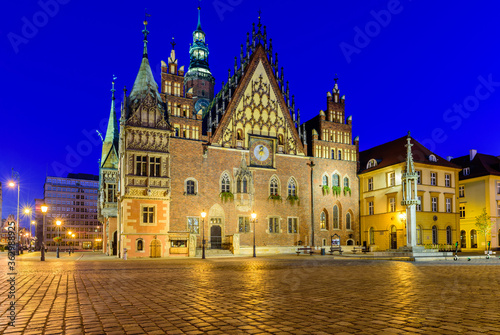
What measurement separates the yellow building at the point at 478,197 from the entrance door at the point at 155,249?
129ft

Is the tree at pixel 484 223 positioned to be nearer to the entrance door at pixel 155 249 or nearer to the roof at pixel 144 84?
the entrance door at pixel 155 249

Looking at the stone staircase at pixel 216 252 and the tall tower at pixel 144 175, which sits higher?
the tall tower at pixel 144 175

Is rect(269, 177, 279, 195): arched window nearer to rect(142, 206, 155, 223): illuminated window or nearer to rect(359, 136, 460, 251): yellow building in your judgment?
rect(359, 136, 460, 251): yellow building

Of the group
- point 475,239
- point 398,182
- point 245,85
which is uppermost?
point 245,85

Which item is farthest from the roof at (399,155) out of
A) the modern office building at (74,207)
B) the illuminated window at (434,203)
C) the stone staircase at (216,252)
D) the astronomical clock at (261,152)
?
the modern office building at (74,207)

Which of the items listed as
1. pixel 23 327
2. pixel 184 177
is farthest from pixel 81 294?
pixel 184 177

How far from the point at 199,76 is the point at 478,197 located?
4176 centimetres

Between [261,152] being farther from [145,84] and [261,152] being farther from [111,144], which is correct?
[111,144]

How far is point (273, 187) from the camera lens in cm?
4959

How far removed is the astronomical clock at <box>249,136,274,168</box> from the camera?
48.8 meters

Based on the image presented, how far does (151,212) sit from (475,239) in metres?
41.9

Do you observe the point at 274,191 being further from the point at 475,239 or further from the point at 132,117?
the point at 475,239

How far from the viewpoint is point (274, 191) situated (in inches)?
1954

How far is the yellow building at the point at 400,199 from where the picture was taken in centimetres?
4941
